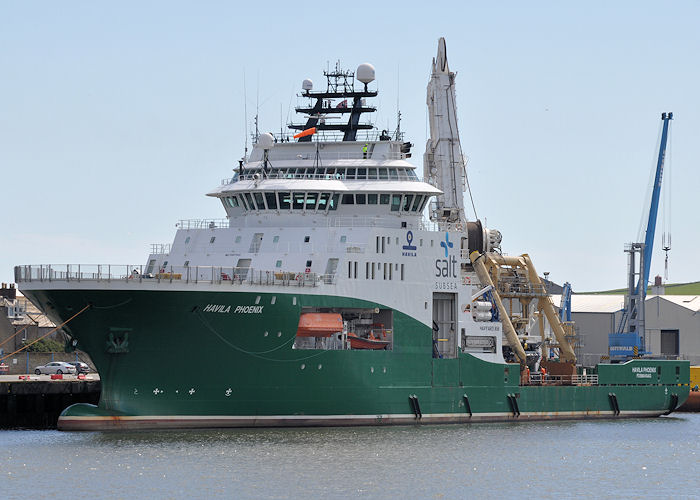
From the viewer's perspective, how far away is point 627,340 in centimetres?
6444

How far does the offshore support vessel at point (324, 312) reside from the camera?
3959 centimetres

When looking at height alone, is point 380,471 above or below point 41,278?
below

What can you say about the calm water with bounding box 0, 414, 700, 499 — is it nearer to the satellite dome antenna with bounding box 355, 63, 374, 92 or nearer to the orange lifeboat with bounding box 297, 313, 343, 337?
the orange lifeboat with bounding box 297, 313, 343, 337

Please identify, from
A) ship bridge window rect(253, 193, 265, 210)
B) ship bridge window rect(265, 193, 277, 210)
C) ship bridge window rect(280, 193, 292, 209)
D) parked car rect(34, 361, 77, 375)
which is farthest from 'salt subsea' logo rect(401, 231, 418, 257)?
parked car rect(34, 361, 77, 375)

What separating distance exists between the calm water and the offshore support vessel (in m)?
1.06

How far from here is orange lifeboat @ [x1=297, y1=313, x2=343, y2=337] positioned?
41.2 m

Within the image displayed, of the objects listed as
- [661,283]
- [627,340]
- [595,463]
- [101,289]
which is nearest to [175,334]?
[101,289]

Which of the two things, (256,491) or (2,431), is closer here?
(256,491)

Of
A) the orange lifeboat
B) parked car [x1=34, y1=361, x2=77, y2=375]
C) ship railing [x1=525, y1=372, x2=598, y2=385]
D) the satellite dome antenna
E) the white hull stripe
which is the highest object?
the satellite dome antenna

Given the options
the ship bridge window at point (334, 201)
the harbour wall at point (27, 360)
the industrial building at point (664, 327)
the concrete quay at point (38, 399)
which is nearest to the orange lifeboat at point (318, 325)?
the ship bridge window at point (334, 201)

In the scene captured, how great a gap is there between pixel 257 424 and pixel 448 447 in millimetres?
5769

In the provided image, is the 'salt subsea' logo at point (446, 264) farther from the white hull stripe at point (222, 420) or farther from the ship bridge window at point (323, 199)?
the white hull stripe at point (222, 420)

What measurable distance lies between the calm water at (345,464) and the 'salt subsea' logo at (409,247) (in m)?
5.61

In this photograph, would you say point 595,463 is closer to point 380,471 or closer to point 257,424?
point 380,471
